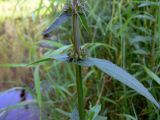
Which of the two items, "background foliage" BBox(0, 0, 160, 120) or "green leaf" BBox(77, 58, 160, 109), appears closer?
"green leaf" BBox(77, 58, 160, 109)

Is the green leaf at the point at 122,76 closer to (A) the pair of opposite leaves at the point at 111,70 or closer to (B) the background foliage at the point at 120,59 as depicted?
(A) the pair of opposite leaves at the point at 111,70

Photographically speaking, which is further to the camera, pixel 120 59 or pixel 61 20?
pixel 120 59

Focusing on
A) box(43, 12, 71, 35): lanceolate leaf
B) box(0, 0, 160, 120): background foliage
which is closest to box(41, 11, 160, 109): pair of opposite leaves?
box(43, 12, 71, 35): lanceolate leaf

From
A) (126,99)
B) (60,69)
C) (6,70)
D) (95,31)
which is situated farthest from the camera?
(6,70)

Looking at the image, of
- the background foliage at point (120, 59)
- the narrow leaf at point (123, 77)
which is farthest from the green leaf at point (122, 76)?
the background foliage at point (120, 59)

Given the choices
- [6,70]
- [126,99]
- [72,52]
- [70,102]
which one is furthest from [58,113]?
[6,70]

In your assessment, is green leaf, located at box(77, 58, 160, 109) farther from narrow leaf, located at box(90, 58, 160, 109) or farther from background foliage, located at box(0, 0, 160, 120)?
background foliage, located at box(0, 0, 160, 120)

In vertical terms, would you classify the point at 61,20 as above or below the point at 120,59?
above

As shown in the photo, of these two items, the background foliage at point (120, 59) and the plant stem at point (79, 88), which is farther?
the background foliage at point (120, 59)

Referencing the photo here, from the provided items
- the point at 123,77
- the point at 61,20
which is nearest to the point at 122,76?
the point at 123,77

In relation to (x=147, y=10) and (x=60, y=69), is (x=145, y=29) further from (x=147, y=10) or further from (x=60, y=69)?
(x=60, y=69)

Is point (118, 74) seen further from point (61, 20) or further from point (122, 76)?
point (61, 20)
